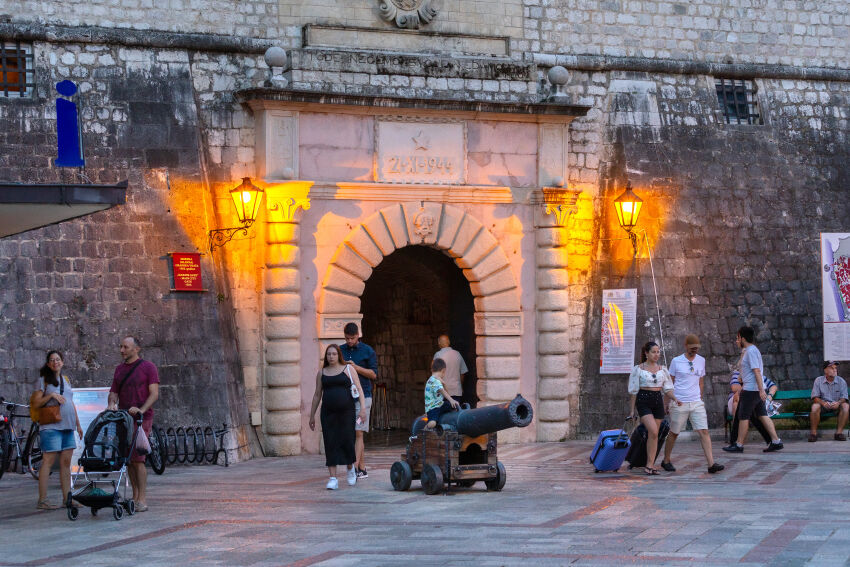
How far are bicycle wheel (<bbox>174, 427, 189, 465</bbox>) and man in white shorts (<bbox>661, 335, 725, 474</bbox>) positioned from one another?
5.26 m

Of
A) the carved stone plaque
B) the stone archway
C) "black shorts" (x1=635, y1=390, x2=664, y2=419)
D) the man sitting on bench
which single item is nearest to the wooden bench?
the man sitting on bench

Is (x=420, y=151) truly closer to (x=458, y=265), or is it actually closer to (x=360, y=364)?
(x=458, y=265)

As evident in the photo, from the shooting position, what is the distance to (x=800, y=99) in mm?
19812

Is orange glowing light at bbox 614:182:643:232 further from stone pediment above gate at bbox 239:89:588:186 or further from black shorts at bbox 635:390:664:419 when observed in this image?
black shorts at bbox 635:390:664:419

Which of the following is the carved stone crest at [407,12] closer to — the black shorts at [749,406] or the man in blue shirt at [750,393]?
the man in blue shirt at [750,393]

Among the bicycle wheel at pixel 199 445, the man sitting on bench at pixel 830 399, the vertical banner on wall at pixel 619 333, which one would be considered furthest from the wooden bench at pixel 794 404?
the bicycle wheel at pixel 199 445

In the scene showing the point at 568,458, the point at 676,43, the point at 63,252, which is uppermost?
the point at 676,43

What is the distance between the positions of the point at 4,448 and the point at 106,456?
3.45 meters

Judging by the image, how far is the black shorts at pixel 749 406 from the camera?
15586mm

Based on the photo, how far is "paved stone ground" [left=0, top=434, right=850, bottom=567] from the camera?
8719 millimetres

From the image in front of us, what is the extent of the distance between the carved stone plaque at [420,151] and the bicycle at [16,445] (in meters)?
5.45

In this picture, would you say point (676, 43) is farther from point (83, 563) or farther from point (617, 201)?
point (83, 563)

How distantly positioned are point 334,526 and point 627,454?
4986mm

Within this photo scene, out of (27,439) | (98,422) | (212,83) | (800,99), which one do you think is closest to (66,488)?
(98,422)
